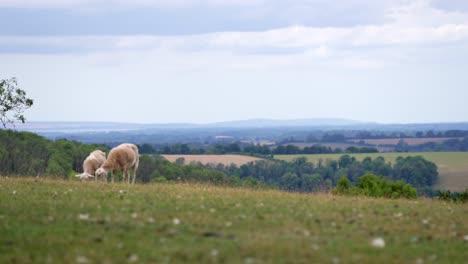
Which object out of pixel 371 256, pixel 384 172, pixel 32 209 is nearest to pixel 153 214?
pixel 32 209

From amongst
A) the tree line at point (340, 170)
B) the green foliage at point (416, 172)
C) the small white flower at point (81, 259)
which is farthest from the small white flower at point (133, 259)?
the green foliage at point (416, 172)

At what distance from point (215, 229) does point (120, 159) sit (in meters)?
18.2

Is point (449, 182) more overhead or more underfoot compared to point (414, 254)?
more underfoot

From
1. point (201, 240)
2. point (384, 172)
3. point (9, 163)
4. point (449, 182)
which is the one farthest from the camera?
point (384, 172)

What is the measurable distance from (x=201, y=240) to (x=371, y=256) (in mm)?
3123

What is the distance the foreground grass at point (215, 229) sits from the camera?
1264cm

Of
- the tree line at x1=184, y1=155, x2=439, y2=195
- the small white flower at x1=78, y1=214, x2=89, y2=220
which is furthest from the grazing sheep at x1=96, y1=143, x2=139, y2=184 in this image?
the tree line at x1=184, y1=155, x2=439, y2=195

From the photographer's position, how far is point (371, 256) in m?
12.8

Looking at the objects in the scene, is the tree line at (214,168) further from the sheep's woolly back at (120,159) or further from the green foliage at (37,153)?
the sheep's woolly back at (120,159)

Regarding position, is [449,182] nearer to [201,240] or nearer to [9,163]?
[9,163]

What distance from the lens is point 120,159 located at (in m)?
32.9

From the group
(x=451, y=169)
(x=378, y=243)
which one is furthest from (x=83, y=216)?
(x=451, y=169)

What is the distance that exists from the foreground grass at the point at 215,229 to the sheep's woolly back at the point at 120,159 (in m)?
10.0

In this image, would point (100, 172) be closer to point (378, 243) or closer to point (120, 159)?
point (120, 159)
